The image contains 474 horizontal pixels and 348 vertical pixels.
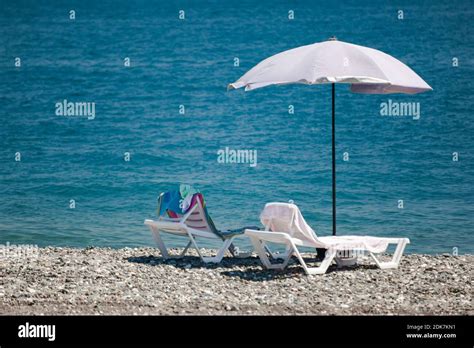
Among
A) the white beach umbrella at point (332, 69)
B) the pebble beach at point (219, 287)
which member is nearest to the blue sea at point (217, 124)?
the pebble beach at point (219, 287)

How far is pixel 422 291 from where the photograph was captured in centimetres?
836

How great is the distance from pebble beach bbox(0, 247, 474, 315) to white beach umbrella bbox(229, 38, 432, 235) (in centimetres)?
199

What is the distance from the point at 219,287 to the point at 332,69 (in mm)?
2587

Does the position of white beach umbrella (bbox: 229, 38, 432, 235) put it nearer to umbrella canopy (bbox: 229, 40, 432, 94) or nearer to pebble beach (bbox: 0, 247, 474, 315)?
umbrella canopy (bbox: 229, 40, 432, 94)

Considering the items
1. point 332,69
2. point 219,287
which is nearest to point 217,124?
point 332,69

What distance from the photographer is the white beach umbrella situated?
9219 mm

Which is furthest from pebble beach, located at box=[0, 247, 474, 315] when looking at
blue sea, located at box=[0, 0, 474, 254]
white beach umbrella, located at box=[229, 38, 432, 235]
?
blue sea, located at box=[0, 0, 474, 254]

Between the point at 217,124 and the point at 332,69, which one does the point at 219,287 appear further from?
the point at 217,124

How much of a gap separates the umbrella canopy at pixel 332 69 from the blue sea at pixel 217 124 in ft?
15.0

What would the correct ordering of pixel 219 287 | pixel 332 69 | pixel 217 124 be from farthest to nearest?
pixel 217 124 < pixel 332 69 < pixel 219 287

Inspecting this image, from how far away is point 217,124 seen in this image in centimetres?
2636

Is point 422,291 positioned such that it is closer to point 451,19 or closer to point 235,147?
point 235,147

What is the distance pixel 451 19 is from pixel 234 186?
772 inches
